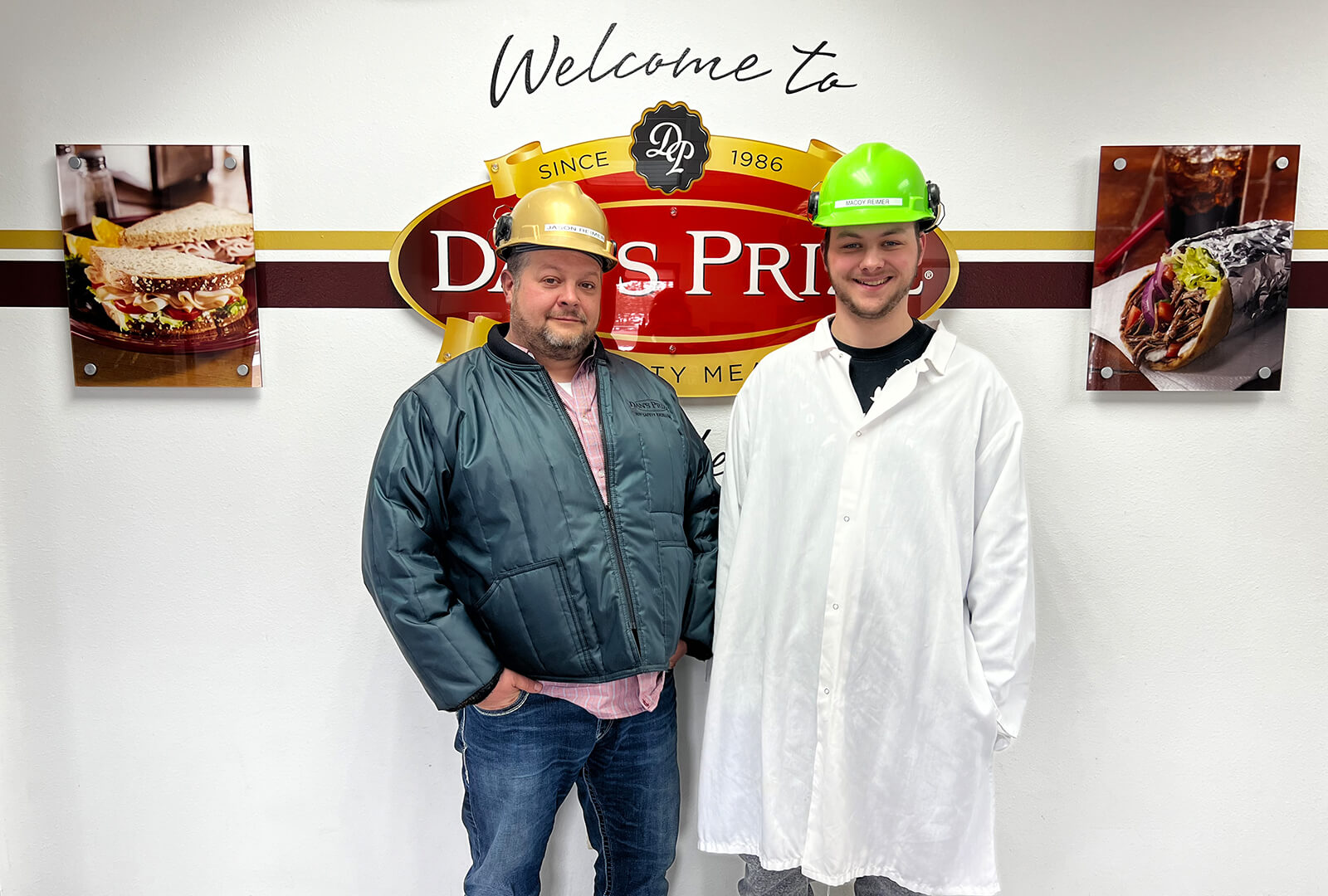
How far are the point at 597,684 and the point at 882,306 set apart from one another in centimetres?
94

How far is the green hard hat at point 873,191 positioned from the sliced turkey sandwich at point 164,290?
141 centimetres

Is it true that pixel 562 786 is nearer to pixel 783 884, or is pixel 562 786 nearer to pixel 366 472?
pixel 783 884

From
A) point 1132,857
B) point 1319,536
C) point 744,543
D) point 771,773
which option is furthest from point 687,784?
point 1319,536

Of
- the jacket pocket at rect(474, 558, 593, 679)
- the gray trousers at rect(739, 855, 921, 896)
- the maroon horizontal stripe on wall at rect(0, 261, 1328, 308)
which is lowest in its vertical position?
the gray trousers at rect(739, 855, 921, 896)

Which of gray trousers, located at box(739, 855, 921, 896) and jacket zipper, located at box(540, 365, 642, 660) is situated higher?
jacket zipper, located at box(540, 365, 642, 660)

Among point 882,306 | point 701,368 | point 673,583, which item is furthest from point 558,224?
point 673,583

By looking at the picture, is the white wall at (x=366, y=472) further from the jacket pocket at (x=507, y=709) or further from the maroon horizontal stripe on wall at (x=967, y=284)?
the jacket pocket at (x=507, y=709)

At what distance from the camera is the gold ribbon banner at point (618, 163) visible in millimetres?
1882

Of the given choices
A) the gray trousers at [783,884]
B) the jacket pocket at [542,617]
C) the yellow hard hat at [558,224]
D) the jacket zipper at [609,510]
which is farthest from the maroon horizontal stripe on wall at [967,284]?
the gray trousers at [783,884]

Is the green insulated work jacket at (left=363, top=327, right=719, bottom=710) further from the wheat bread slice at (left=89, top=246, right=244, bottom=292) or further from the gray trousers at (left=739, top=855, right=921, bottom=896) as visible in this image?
the wheat bread slice at (left=89, top=246, right=244, bottom=292)

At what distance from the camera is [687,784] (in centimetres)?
210

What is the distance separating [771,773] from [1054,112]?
5.40ft

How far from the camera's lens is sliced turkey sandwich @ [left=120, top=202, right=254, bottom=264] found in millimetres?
1920

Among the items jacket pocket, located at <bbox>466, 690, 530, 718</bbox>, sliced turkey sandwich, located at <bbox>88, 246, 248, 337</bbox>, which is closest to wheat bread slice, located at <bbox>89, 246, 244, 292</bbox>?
sliced turkey sandwich, located at <bbox>88, 246, 248, 337</bbox>
